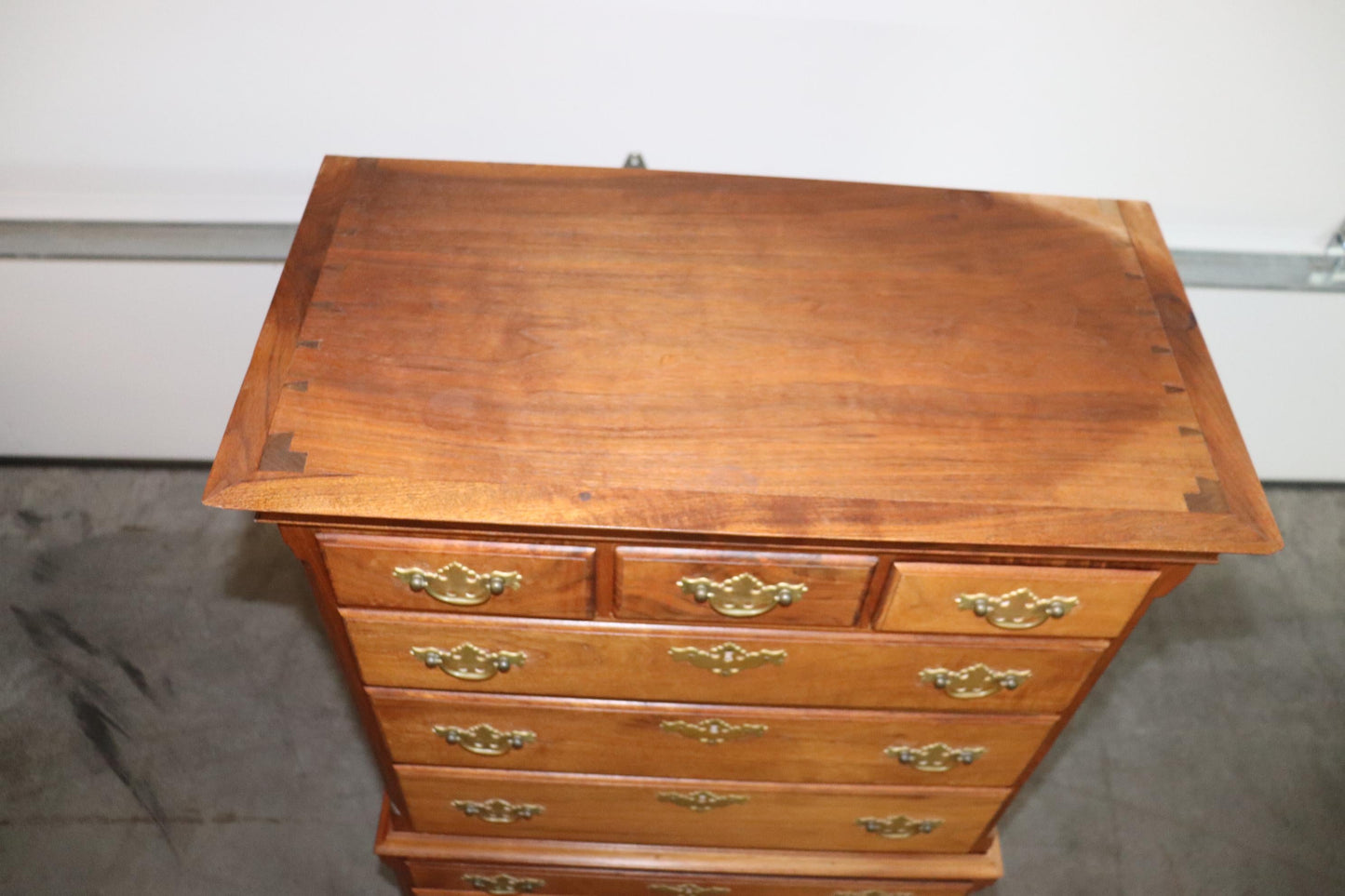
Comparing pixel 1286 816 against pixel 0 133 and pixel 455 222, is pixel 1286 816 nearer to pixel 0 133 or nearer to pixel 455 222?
pixel 455 222

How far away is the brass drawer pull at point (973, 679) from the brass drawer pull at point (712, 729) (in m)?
0.25

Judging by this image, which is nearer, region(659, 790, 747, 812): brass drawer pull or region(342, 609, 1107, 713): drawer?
region(342, 609, 1107, 713): drawer

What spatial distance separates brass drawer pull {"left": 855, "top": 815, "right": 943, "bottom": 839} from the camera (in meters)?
1.61

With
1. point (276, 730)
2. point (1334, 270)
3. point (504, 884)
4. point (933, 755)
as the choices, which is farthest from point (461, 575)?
point (1334, 270)

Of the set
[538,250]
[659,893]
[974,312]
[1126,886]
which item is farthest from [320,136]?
[1126,886]

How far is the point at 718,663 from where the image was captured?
1.31m

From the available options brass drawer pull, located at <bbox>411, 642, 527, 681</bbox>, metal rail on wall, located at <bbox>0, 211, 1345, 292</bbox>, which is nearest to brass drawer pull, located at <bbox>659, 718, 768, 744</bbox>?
brass drawer pull, located at <bbox>411, 642, 527, 681</bbox>

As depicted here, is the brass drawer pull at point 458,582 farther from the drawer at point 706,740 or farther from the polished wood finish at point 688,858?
the polished wood finish at point 688,858

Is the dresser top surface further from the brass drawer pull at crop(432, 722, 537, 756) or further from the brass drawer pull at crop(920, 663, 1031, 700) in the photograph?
the brass drawer pull at crop(432, 722, 537, 756)

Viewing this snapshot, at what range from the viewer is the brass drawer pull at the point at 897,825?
1.61 m

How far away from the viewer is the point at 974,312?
131 cm

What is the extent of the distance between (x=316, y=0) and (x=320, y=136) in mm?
237

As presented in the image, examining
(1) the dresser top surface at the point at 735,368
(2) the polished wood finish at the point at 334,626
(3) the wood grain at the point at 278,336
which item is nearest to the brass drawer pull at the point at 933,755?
(1) the dresser top surface at the point at 735,368

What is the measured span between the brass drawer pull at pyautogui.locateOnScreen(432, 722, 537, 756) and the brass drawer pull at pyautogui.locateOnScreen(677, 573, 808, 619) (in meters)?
0.42
